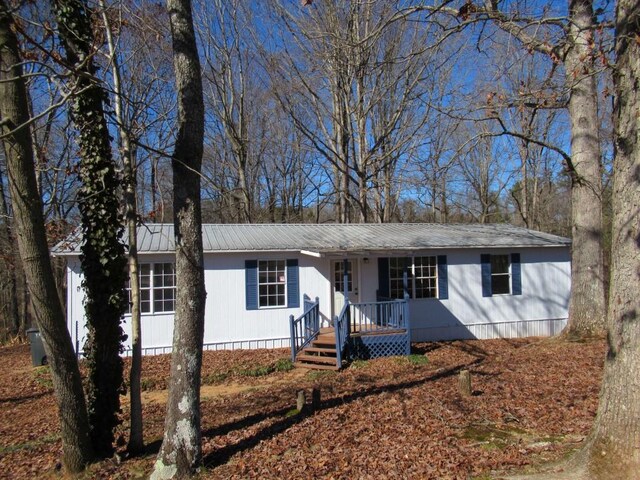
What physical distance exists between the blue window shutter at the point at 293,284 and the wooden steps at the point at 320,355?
1931 mm

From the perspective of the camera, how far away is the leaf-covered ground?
5.24m

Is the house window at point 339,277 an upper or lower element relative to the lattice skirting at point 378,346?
upper

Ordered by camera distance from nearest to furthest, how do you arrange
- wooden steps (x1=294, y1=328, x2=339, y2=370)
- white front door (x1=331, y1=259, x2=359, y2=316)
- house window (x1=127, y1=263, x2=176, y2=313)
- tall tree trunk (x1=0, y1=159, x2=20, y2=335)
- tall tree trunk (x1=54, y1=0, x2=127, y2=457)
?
tall tree trunk (x1=54, y1=0, x2=127, y2=457), wooden steps (x1=294, y1=328, x2=339, y2=370), house window (x1=127, y1=263, x2=176, y2=313), white front door (x1=331, y1=259, x2=359, y2=316), tall tree trunk (x1=0, y1=159, x2=20, y2=335)

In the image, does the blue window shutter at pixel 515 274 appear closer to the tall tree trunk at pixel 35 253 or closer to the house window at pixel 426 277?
the house window at pixel 426 277

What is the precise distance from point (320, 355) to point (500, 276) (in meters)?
7.11

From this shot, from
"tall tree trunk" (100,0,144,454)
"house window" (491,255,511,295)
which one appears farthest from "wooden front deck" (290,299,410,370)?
"tall tree trunk" (100,0,144,454)

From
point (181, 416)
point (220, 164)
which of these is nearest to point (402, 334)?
point (181, 416)

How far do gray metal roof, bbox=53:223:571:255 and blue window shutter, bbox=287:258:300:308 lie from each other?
0.50m

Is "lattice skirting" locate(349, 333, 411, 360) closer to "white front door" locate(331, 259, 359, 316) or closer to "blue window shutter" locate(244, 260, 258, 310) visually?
"white front door" locate(331, 259, 359, 316)

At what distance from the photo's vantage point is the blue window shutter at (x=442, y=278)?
1479 centimetres

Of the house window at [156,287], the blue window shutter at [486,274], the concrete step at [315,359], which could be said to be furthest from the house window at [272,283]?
the blue window shutter at [486,274]

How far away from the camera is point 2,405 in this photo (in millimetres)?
9359

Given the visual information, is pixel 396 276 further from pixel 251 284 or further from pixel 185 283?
pixel 185 283

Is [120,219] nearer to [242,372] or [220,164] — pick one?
[242,372]
